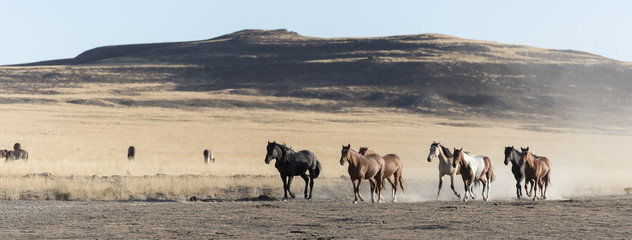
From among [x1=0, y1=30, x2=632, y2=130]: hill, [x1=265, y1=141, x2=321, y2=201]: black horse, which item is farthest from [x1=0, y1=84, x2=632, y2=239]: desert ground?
[x1=0, y1=30, x2=632, y2=130]: hill

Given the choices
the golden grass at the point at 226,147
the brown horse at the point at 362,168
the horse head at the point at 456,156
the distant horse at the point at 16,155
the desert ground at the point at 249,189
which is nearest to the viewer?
the desert ground at the point at 249,189

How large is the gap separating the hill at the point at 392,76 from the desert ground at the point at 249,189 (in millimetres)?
36458

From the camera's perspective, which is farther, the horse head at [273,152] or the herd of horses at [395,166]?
the horse head at [273,152]

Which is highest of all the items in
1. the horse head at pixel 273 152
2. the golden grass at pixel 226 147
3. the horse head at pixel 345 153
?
the horse head at pixel 345 153

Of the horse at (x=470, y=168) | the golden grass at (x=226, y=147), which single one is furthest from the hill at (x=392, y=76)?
the horse at (x=470, y=168)

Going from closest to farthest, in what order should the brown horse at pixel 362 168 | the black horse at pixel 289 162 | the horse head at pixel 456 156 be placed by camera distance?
the brown horse at pixel 362 168 < the horse head at pixel 456 156 < the black horse at pixel 289 162

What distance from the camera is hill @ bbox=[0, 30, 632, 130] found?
107188 millimetres

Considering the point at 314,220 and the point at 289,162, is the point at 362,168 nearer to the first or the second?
the point at 289,162

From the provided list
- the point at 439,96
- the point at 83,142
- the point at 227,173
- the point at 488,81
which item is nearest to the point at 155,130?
the point at 83,142

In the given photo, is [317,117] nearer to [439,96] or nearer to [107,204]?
[439,96]

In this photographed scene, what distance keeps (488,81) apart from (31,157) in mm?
96136

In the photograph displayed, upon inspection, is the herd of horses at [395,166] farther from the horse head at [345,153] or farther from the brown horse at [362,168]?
the horse head at [345,153]

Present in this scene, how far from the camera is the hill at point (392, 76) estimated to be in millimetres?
107188

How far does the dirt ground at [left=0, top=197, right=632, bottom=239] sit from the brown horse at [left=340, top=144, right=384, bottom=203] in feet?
2.25
